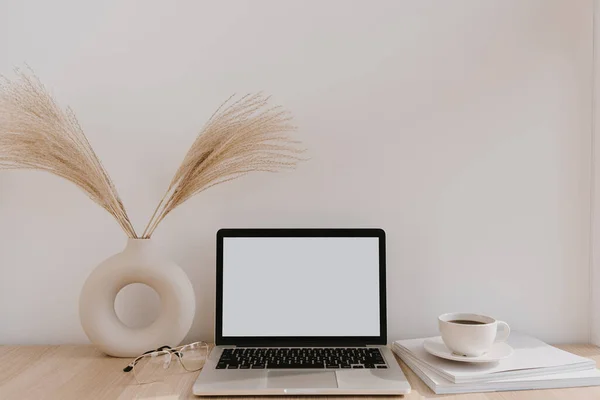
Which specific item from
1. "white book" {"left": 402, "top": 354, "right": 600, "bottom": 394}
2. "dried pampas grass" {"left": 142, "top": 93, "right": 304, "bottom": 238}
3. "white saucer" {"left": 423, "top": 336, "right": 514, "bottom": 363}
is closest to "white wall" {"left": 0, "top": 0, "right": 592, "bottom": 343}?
"dried pampas grass" {"left": 142, "top": 93, "right": 304, "bottom": 238}

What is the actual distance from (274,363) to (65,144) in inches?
22.8

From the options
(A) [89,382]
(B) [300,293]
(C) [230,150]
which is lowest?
(A) [89,382]

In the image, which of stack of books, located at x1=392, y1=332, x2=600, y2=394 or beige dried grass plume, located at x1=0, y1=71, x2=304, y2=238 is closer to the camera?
stack of books, located at x1=392, y1=332, x2=600, y2=394

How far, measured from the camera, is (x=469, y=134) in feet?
4.09

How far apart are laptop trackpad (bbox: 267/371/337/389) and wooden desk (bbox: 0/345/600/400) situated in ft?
0.42

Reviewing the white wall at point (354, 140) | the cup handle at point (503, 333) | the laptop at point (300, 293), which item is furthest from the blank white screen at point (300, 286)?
the cup handle at point (503, 333)

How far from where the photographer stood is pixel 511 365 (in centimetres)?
97

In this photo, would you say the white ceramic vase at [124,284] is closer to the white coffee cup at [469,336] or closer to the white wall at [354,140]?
the white wall at [354,140]

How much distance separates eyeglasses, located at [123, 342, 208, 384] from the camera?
0.99m

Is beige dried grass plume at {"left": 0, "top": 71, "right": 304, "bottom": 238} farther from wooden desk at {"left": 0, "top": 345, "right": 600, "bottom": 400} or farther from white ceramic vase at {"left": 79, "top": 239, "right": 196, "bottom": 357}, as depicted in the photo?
wooden desk at {"left": 0, "top": 345, "right": 600, "bottom": 400}

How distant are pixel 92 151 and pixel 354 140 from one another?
21.7 inches

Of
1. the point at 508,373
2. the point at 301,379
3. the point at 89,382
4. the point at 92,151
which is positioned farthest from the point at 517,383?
the point at 92,151

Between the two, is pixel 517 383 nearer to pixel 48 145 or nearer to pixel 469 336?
pixel 469 336

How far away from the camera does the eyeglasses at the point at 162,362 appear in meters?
0.99
